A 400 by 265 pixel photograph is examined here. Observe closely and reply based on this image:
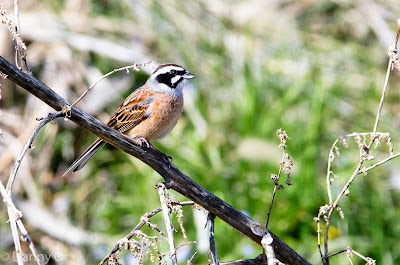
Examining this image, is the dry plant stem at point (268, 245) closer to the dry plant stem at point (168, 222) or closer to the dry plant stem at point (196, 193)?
the dry plant stem at point (196, 193)

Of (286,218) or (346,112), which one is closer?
(286,218)

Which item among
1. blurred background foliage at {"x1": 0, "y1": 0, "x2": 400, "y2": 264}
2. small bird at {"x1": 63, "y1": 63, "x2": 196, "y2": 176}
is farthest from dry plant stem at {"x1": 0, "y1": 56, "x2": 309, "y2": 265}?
blurred background foliage at {"x1": 0, "y1": 0, "x2": 400, "y2": 264}

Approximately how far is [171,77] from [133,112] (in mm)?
351

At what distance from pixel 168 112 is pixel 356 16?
3.88 metres

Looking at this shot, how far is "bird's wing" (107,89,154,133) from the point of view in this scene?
3793 mm

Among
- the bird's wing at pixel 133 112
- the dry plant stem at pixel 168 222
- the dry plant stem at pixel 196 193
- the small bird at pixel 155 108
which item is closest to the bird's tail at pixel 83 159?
the small bird at pixel 155 108

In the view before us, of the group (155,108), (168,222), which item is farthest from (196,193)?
(155,108)

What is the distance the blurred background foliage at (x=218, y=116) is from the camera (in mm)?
4910

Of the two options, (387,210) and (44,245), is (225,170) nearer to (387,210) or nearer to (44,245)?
(387,210)

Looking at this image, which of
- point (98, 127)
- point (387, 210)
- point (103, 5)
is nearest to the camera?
point (98, 127)

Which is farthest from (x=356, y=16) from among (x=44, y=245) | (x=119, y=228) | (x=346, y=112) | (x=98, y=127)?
(x=98, y=127)

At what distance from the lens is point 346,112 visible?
595 cm

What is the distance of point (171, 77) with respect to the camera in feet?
12.8

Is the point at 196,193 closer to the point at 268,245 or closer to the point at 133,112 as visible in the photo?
the point at 268,245
